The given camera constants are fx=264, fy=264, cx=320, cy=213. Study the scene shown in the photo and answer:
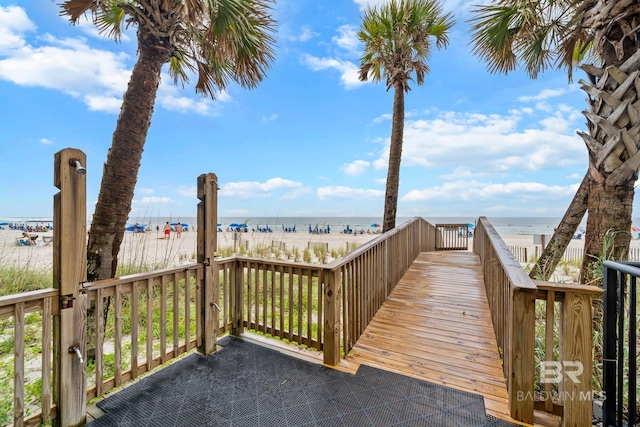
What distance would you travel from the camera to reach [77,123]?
9094 millimetres

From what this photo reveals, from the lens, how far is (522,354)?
1.79m

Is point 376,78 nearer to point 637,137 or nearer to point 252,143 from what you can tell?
point 637,137

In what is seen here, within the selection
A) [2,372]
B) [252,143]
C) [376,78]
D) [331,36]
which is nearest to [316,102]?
[252,143]

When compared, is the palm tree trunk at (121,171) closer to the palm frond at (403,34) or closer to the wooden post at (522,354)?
the wooden post at (522,354)

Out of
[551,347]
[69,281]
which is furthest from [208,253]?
[551,347]

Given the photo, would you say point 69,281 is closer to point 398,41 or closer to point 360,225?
point 398,41

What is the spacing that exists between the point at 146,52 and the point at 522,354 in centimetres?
476

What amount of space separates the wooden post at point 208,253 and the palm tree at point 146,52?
1079mm

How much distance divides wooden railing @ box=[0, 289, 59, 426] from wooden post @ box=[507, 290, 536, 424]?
9.94 ft

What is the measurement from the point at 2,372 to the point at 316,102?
16570mm

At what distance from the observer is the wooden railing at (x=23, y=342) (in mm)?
1624

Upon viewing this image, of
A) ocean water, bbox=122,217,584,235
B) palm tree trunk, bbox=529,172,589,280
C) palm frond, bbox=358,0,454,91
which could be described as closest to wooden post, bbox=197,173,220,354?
palm tree trunk, bbox=529,172,589,280

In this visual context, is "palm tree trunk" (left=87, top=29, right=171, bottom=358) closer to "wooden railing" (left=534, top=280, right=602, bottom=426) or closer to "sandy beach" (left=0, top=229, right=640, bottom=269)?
"sandy beach" (left=0, top=229, right=640, bottom=269)

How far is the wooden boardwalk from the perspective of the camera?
2311 millimetres
